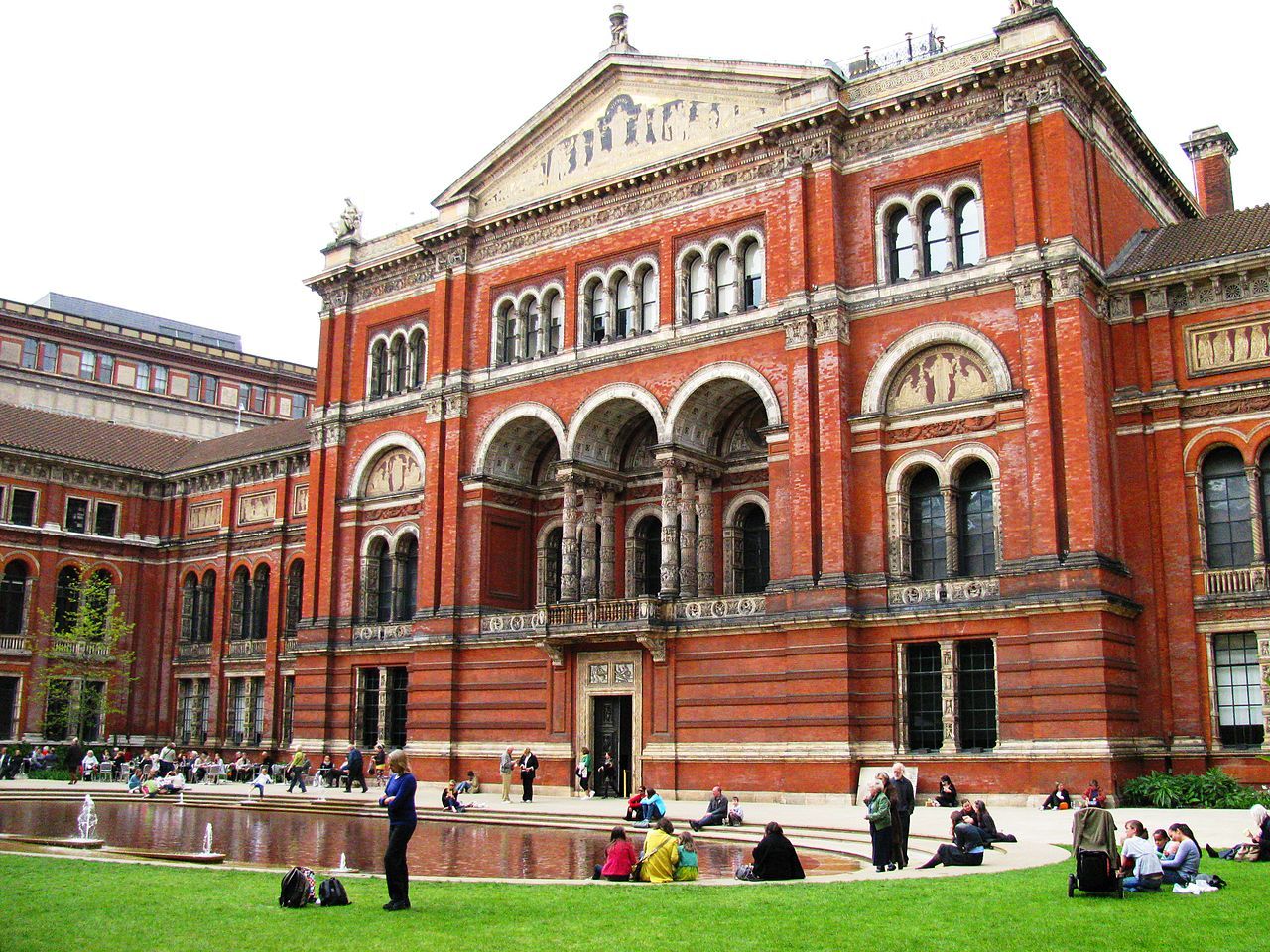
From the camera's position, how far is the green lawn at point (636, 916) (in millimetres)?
12609

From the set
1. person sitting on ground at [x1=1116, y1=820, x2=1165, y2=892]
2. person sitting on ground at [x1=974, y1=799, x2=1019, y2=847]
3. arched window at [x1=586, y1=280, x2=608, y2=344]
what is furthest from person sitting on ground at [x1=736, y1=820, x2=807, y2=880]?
arched window at [x1=586, y1=280, x2=608, y2=344]

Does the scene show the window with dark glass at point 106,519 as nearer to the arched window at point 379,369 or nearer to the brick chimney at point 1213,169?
the arched window at point 379,369

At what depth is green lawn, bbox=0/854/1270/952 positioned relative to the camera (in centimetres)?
1261

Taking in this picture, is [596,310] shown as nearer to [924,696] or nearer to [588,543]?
[588,543]

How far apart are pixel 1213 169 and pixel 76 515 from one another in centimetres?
5052

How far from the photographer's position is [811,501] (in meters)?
35.9

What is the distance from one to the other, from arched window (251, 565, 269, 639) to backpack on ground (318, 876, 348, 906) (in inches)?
1723

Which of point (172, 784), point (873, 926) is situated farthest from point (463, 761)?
point (873, 926)

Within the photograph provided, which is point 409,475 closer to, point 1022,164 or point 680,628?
point 680,628

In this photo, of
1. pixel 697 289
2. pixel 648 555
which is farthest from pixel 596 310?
pixel 648 555

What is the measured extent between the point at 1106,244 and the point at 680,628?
53.2 feet

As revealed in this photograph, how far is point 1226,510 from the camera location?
3341cm

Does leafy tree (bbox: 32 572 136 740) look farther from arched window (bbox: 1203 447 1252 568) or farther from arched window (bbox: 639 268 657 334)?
arched window (bbox: 1203 447 1252 568)

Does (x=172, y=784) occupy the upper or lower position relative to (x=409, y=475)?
lower
